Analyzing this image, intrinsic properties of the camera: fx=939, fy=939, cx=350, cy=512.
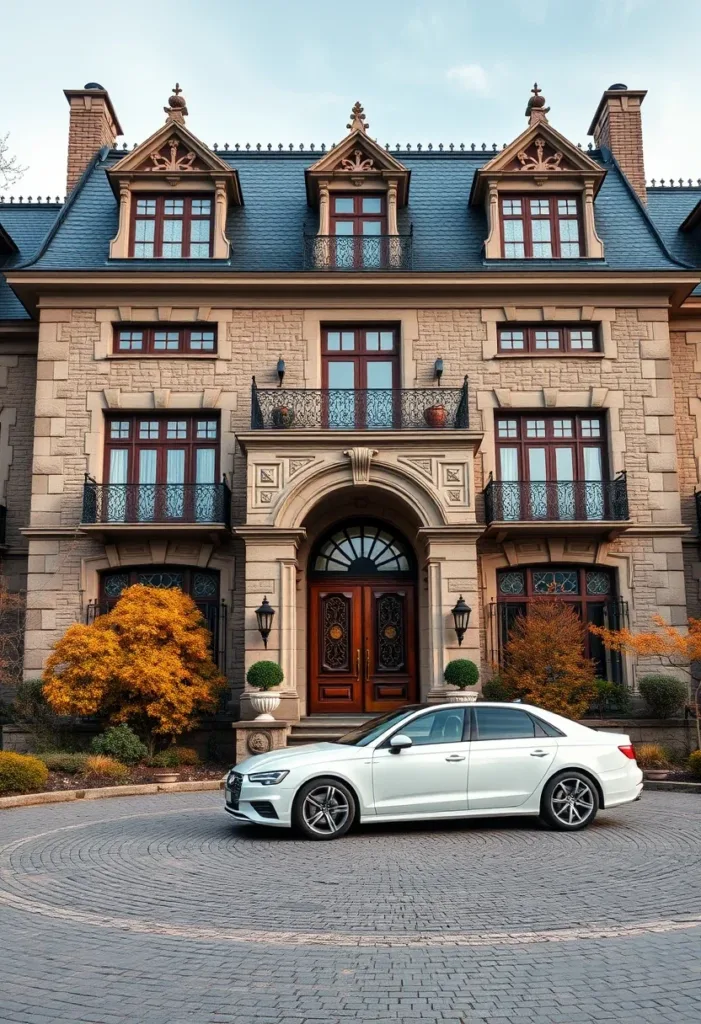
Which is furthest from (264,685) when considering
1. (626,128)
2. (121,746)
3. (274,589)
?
(626,128)

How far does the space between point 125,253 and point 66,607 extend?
8.08 metres

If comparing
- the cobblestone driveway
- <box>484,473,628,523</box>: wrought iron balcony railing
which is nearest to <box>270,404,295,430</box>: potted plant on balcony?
<box>484,473,628,523</box>: wrought iron balcony railing

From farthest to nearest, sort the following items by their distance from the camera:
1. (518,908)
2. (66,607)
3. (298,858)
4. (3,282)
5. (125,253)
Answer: (3,282) → (125,253) → (66,607) → (298,858) → (518,908)

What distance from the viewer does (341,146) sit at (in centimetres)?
2172

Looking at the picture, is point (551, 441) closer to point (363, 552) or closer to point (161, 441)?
point (363, 552)

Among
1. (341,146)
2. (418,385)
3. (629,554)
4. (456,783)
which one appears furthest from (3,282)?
(456,783)

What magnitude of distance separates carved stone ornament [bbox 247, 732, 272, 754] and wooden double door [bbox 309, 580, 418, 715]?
339 cm

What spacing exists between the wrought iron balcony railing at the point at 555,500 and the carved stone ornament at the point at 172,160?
401 inches

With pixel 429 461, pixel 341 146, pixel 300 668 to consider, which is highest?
pixel 341 146

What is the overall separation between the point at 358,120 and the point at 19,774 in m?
16.2

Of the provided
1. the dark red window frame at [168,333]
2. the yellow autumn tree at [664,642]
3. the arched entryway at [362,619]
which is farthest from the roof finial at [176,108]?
the yellow autumn tree at [664,642]

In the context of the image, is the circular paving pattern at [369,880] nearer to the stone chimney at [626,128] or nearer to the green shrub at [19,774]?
the green shrub at [19,774]

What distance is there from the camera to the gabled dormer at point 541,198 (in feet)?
70.8

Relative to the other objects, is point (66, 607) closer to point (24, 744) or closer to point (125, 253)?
point (24, 744)
